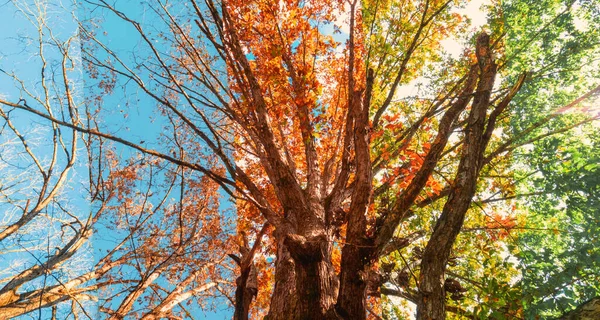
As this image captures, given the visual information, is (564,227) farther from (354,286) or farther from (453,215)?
(354,286)

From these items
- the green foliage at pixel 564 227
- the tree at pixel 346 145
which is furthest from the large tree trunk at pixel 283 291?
the green foliage at pixel 564 227

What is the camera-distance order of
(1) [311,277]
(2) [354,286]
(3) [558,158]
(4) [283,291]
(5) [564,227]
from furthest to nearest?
(4) [283,291], (1) [311,277], (2) [354,286], (3) [558,158], (5) [564,227]

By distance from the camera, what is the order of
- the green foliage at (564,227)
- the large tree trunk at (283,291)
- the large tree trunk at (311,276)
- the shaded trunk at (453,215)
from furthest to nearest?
the large tree trunk at (283,291), the large tree trunk at (311,276), the shaded trunk at (453,215), the green foliage at (564,227)

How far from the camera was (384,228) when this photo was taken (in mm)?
3469

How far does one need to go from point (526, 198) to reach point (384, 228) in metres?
1.23

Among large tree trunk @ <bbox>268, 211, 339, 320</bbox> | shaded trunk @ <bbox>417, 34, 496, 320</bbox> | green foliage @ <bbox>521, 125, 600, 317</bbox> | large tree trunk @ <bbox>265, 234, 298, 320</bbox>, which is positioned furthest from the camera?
large tree trunk @ <bbox>265, 234, 298, 320</bbox>

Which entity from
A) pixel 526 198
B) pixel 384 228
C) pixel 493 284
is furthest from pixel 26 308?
pixel 526 198

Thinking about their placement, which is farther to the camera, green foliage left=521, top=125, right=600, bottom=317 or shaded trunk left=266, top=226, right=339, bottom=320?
shaded trunk left=266, top=226, right=339, bottom=320

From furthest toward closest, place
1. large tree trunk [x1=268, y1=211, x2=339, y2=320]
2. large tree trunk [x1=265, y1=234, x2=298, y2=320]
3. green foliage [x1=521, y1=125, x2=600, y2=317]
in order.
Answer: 1. large tree trunk [x1=265, y1=234, x2=298, y2=320]
2. large tree trunk [x1=268, y1=211, x2=339, y2=320]
3. green foliage [x1=521, y1=125, x2=600, y2=317]

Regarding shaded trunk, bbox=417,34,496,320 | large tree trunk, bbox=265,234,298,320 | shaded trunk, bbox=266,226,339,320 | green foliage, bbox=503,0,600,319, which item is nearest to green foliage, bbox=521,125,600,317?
green foliage, bbox=503,0,600,319

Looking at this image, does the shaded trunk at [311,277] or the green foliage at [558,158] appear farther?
the shaded trunk at [311,277]

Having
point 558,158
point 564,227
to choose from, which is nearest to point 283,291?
point 564,227

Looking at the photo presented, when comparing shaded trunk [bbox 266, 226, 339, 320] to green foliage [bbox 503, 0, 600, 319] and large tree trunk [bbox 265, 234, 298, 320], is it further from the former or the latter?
green foliage [bbox 503, 0, 600, 319]

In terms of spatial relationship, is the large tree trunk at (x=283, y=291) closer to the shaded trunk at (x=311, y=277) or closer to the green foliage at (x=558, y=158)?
the shaded trunk at (x=311, y=277)
